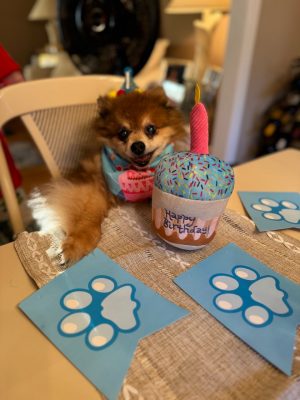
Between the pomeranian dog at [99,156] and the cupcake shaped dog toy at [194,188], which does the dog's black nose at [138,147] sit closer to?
the pomeranian dog at [99,156]

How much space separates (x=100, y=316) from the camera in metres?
0.44

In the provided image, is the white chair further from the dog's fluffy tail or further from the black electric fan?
the black electric fan

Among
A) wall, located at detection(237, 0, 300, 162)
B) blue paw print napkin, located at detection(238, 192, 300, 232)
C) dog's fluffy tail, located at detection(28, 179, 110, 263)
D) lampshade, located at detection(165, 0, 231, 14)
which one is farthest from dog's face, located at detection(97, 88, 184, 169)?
lampshade, located at detection(165, 0, 231, 14)

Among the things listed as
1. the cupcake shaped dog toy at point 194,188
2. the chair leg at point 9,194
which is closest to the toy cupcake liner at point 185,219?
the cupcake shaped dog toy at point 194,188

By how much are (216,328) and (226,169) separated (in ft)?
0.81

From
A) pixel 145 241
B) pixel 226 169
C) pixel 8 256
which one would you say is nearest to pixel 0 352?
pixel 8 256

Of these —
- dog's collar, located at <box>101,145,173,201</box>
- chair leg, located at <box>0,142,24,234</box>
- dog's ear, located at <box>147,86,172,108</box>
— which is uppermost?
dog's ear, located at <box>147,86,172,108</box>

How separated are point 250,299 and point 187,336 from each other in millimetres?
120

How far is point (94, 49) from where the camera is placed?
2.30 metres

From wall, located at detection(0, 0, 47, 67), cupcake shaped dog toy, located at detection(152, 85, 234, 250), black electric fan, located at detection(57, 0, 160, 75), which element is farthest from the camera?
wall, located at detection(0, 0, 47, 67)

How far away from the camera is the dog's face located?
0.71 metres

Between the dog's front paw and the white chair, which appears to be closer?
the dog's front paw

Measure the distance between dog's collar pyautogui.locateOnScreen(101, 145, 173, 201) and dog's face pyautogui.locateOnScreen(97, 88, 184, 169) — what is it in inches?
0.6

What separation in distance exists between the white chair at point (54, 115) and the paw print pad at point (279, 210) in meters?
0.54
